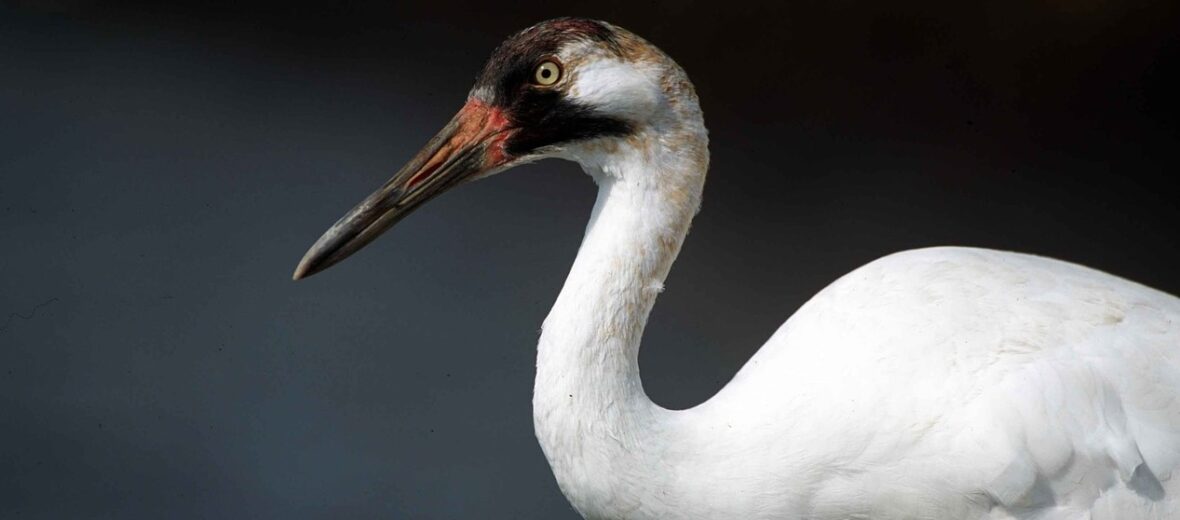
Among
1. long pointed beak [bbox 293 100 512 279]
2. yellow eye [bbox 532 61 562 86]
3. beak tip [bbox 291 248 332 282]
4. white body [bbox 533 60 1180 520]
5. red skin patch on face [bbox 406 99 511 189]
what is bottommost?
white body [bbox 533 60 1180 520]

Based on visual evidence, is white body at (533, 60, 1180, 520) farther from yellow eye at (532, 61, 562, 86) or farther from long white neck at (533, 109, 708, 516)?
yellow eye at (532, 61, 562, 86)

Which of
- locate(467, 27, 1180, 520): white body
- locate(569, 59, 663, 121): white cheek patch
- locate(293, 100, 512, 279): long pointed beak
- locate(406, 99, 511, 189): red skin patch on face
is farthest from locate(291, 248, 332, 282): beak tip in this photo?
locate(569, 59, 663, 121): white cheek patch

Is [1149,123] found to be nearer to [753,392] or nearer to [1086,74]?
[1086,74]

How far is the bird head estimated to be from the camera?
7.32ft

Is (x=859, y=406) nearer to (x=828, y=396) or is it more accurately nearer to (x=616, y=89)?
(x=828, y=396)

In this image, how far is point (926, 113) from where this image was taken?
4.44 m

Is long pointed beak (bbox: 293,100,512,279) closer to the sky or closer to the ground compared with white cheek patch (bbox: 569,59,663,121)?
closer to the ground

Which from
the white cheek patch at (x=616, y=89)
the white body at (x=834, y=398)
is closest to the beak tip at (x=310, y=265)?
the white body at (x=834, y=398)

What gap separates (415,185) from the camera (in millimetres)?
2352

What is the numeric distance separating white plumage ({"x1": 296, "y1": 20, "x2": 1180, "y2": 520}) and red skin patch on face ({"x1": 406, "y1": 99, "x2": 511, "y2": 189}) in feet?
0.10

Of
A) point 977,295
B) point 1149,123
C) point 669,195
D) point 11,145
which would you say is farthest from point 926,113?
point 11,145

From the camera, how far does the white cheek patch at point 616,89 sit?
222cm

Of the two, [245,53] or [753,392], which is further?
[245,53]

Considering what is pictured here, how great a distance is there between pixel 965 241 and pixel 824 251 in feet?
1.45
